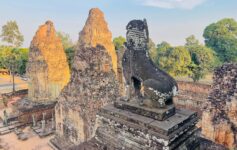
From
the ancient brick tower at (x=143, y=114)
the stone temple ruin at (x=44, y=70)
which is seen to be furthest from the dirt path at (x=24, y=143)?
the ancient brick tower at (x=143, y=114)

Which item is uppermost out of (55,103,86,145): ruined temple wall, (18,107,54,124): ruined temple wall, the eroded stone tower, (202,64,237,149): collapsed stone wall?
the eroded stone tower

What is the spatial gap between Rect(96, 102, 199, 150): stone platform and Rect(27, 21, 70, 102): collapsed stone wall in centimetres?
1570

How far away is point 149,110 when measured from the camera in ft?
12.0

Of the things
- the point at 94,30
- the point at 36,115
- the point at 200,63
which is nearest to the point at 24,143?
the point at 36,115

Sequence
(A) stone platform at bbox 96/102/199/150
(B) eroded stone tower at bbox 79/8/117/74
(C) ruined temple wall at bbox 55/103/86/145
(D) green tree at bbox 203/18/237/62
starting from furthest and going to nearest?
1. (D) green tree at bbox 203/18/237/62
2. (B) eroded stone tower at bbox 79/8/117/74
3. (C) ruined temple wall at bbox 55/103/86/145
4. (A) stone platform at bbox 96/102/199/150

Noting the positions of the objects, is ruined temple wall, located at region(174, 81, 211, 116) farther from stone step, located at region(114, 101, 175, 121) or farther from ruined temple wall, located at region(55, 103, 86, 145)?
stone step, located at region(114, 101, 175, 121)

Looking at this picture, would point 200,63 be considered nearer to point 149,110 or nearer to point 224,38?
point 224,38

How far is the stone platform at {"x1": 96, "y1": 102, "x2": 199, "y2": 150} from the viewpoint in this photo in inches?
128

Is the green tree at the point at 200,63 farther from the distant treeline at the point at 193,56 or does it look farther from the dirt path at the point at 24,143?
the dirt path at the point at 24,143

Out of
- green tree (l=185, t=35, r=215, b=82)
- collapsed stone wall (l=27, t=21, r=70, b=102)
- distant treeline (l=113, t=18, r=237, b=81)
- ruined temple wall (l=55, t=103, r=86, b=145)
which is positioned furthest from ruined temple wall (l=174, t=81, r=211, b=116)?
collapsed stone wall (l=27, t=21, r=70, b=102)

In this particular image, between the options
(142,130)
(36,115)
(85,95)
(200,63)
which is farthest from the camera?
(200,63)

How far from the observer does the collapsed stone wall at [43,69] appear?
60.8 ft

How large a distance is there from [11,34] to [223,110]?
24637 mm

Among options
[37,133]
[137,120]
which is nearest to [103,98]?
[137,120]
